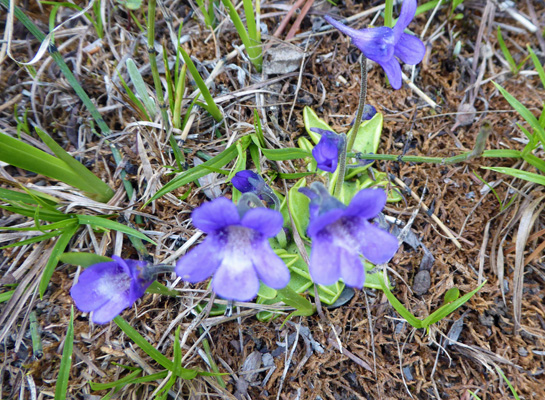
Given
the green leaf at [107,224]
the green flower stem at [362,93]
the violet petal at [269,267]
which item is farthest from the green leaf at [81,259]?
the green flower stem at [362,93]

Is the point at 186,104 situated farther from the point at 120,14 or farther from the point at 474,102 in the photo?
the point at 474,102

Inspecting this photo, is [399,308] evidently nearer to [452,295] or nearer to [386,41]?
[452,295]

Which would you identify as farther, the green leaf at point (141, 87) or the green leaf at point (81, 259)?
the green leaf at point (141, 87)

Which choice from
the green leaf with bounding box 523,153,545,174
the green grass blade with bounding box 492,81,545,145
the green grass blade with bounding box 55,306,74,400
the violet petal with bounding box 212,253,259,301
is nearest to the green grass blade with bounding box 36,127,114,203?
the green grass blade with bounding box 55,306,74,400

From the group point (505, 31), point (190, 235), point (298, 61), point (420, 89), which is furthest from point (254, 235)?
point (505, 31)

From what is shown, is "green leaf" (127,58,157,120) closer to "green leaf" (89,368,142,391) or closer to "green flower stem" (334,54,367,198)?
"green flower stem" (334,54,367,198)

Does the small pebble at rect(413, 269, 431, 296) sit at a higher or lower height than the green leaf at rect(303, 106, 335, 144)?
lower

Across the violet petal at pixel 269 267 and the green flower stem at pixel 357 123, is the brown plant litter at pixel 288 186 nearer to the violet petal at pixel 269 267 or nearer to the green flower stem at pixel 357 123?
the green flower stem at pixel 357 123

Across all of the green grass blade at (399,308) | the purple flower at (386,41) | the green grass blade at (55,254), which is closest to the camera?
the purple flower at (386,41)
